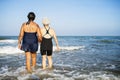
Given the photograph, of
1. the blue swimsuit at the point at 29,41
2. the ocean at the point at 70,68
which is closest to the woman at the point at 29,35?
the blue swimsuit at the point at 29,41

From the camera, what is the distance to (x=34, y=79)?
5.68 m

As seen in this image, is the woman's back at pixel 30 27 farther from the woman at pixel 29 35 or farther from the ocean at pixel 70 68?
the ocean at pixel 70 68

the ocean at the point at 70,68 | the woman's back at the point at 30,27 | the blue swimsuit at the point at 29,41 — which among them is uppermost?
the woman's back at the point at 30,27

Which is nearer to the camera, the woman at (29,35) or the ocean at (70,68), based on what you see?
the ocean at (70,68)

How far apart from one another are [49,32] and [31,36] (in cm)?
72

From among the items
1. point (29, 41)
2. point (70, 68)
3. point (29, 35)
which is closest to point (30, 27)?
point (29, 35)

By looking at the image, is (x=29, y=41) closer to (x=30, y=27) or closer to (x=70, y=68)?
(x=30, y=27)

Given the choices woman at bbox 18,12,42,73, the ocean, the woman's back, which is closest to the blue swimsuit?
woman at bbox 18,12,42,73

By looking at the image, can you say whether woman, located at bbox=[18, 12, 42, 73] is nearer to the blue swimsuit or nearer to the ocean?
the blue swimsuit

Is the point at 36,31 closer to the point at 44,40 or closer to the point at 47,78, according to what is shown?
the point at 44,40

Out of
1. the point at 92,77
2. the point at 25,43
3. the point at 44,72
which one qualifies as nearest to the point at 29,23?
the point at 25,43

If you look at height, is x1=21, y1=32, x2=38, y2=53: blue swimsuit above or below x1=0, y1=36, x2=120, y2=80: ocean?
above

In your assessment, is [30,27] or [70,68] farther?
[70,68]

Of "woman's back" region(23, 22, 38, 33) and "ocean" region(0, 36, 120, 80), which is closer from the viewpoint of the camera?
"ocean" region(0, 36, 120, 80)
